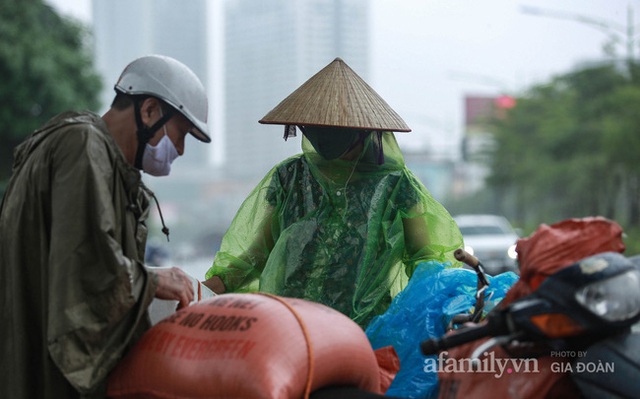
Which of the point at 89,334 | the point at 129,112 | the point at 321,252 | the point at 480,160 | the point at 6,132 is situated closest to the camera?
the point at 89,334

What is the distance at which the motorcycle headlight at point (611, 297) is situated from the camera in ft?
6.80

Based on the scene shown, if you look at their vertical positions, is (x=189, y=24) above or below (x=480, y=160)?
above

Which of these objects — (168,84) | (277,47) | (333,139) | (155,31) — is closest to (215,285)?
(333,139)

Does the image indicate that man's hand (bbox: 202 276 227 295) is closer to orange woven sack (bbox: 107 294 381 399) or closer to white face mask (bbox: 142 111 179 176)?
white face mask (bbox: 142 111 179 176)

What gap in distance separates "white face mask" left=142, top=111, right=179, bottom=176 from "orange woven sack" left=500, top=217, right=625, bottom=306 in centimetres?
111

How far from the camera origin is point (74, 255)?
2.59 metres

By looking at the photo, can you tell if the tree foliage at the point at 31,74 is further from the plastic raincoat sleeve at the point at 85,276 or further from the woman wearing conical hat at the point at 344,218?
the plastic raincoat sleeve at the point at 85,276

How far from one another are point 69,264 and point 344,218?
1414 millimetres

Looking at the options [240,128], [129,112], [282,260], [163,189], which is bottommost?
[163,189]

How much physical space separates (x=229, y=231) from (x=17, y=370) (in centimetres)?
143

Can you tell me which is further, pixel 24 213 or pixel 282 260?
pixel 282 260

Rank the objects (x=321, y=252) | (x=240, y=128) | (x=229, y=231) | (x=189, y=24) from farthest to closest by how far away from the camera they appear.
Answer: (x=189, y=24) → (x=240, y=128) → (x=229, y=231) → (x=321, y=252)

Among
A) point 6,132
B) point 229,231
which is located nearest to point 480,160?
point 6,132

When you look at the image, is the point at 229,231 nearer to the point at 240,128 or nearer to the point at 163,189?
the point at 240,128
